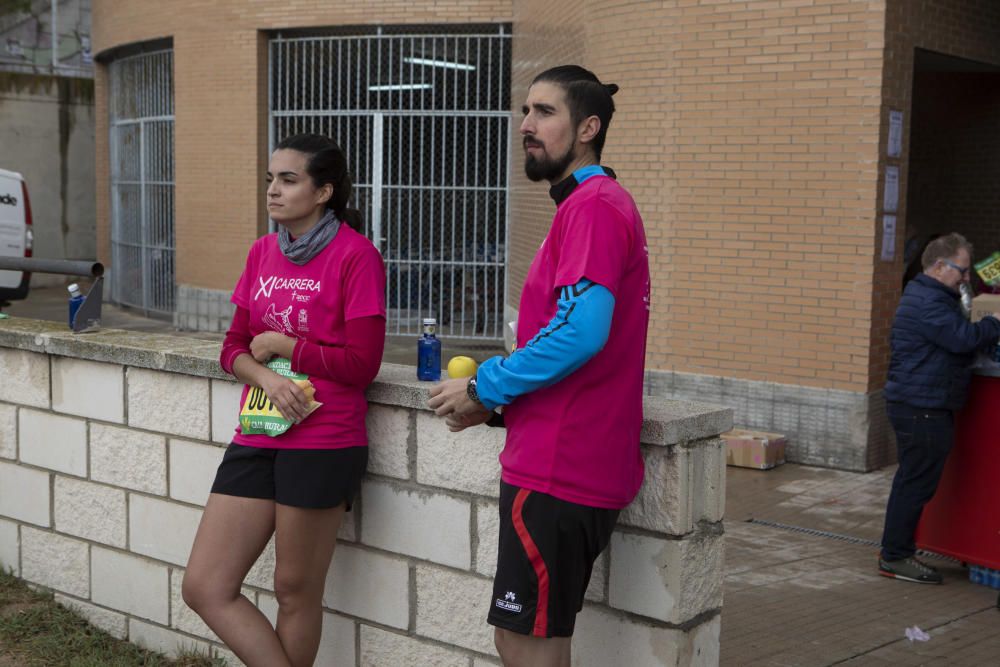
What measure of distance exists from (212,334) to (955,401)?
11459mm

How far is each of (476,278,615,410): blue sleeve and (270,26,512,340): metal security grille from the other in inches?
459

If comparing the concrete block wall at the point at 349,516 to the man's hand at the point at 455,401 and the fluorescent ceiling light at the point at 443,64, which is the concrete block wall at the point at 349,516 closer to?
the man's hand at the point at 455,401

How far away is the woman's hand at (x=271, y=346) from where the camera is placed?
3.62m

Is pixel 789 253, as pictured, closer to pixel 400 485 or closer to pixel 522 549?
pixel 400 485

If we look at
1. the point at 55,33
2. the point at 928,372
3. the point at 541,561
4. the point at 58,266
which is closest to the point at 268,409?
the point at 541,561

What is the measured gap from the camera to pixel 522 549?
2936 millimetres

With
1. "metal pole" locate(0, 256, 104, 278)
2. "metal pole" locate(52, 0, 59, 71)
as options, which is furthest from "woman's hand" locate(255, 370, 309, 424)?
"metal pole" locate(52, 0, 59, 71)

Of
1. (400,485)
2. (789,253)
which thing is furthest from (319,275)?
(789,253)

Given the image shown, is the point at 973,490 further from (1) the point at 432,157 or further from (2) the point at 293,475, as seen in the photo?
(1) the point at 432,157

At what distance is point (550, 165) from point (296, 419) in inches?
47.0

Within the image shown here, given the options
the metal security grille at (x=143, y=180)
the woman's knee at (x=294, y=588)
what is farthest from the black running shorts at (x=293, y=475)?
the metal security grille at (x=143, y=180)

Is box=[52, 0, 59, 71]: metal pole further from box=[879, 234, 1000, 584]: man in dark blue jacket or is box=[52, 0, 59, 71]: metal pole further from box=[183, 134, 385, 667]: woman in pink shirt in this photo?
box=[183, 134, 385, 667]: woman in pink shirt

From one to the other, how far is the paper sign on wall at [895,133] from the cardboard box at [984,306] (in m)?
2.18

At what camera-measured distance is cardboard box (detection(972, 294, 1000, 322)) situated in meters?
6.65
